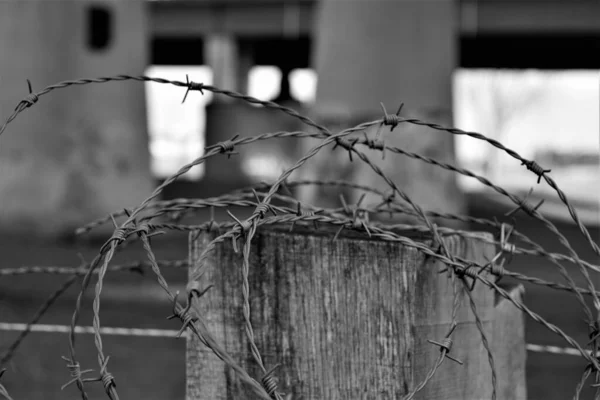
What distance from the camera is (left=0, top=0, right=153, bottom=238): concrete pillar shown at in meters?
11.1

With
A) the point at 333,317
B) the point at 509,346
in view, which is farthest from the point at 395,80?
the point at 333,317

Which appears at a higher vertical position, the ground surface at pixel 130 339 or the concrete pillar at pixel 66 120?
the concrete pillar at pixel 66 120

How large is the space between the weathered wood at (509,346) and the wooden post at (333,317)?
0.29 m

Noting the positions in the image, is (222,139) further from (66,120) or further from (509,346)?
(509,346)

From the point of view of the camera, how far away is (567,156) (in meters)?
36.0

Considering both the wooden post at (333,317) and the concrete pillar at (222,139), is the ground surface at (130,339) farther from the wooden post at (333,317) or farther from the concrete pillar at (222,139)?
the concrete pillar at (222,139)

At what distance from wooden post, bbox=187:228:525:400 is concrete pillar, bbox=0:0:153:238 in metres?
10.0

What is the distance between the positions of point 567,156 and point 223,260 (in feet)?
121

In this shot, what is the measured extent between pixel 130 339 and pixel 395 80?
606 centimetres

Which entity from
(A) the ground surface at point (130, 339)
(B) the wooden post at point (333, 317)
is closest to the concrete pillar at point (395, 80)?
(A) the ground surface at point (130, 339)

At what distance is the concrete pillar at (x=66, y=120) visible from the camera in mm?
11055

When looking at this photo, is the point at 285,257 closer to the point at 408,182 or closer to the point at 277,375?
the point at 277,375

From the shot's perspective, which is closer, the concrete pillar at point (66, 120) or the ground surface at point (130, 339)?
the ground surface at point (130, 339)

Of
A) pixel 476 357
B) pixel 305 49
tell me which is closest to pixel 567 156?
pixel 305 49
